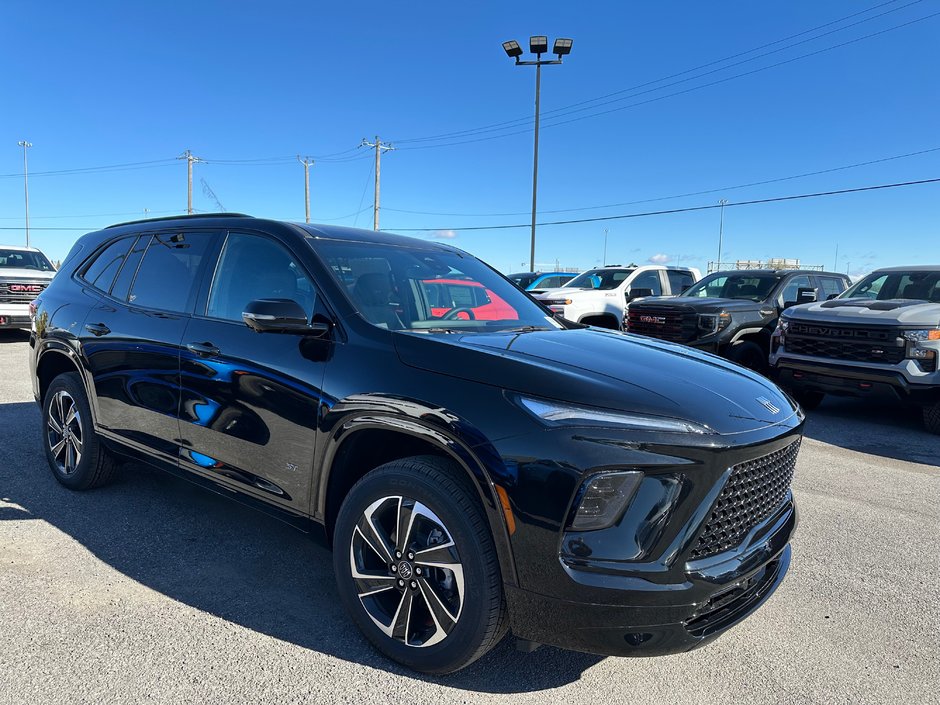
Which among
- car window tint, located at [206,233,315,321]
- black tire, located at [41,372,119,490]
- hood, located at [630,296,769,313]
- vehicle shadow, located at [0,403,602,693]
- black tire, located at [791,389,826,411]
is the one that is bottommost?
vehicle shadow, located at [0,403,602,693]

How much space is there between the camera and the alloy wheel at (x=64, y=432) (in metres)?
4.28

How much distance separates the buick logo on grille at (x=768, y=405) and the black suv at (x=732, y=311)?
6657mm

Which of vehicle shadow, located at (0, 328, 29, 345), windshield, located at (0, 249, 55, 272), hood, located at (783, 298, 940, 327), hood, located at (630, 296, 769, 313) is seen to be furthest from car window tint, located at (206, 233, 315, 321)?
windshield, located at (0, 249, 55, 272)

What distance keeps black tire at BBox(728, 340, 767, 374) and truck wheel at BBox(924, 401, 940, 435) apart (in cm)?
239

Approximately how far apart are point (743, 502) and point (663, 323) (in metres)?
7.55

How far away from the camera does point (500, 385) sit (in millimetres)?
2301

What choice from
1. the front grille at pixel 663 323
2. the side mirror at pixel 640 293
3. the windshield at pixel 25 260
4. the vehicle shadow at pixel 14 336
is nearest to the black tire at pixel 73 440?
the front grille at pixel 663 323

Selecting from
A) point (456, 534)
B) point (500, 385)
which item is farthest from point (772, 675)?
point (500, 385)

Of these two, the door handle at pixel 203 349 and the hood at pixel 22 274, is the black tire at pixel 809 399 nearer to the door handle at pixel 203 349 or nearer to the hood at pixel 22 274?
the door handle at pixel 203 349

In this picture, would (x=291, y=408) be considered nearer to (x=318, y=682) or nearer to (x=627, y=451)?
(x=318, y=682)

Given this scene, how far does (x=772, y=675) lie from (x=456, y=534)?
141 centimetres

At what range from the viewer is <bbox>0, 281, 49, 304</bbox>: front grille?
41.4 feet

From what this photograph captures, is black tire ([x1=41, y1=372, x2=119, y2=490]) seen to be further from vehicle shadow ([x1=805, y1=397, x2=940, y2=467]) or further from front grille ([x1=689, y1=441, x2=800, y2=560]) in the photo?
vehicle shadow ([x1=805, y1=397, x2=940, y2=467])

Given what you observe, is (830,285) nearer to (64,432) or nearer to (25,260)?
(64,432)
